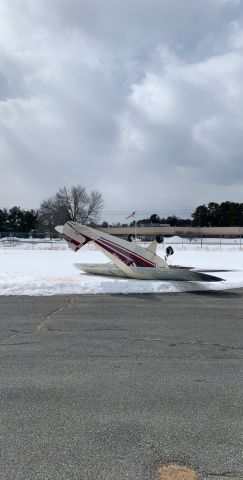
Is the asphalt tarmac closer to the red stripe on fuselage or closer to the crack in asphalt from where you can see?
the crack in asphalt

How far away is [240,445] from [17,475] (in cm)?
184

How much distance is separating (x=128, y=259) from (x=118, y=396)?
11.6 metres

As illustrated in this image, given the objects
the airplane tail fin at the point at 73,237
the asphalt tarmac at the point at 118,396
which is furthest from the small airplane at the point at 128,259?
the asphalt tarmac at the point at 118,396

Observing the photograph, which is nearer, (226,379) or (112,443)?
(112,443)

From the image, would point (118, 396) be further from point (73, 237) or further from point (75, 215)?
point (75, 215)

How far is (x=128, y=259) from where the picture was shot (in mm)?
16391

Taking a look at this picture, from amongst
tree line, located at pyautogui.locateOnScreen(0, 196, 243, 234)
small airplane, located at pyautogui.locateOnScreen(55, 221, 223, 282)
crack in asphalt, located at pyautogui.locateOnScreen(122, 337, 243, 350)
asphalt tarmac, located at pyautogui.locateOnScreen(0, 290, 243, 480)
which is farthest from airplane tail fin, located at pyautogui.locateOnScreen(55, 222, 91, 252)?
tree line, located at pyautogui.locateOnScreen(0, 196, 243, 234)

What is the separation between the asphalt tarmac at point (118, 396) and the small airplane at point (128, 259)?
604 cm

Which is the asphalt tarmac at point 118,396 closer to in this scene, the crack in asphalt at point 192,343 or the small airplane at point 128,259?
the crack in asphalt at point 192,343

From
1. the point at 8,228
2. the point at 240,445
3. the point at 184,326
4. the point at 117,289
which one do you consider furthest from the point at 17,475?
the point at 8,228

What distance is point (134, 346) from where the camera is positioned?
702 cm

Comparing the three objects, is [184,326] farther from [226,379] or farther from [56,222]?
[56,222]

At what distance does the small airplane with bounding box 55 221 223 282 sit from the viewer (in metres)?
15.5

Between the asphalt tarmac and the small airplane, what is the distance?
6.04m
